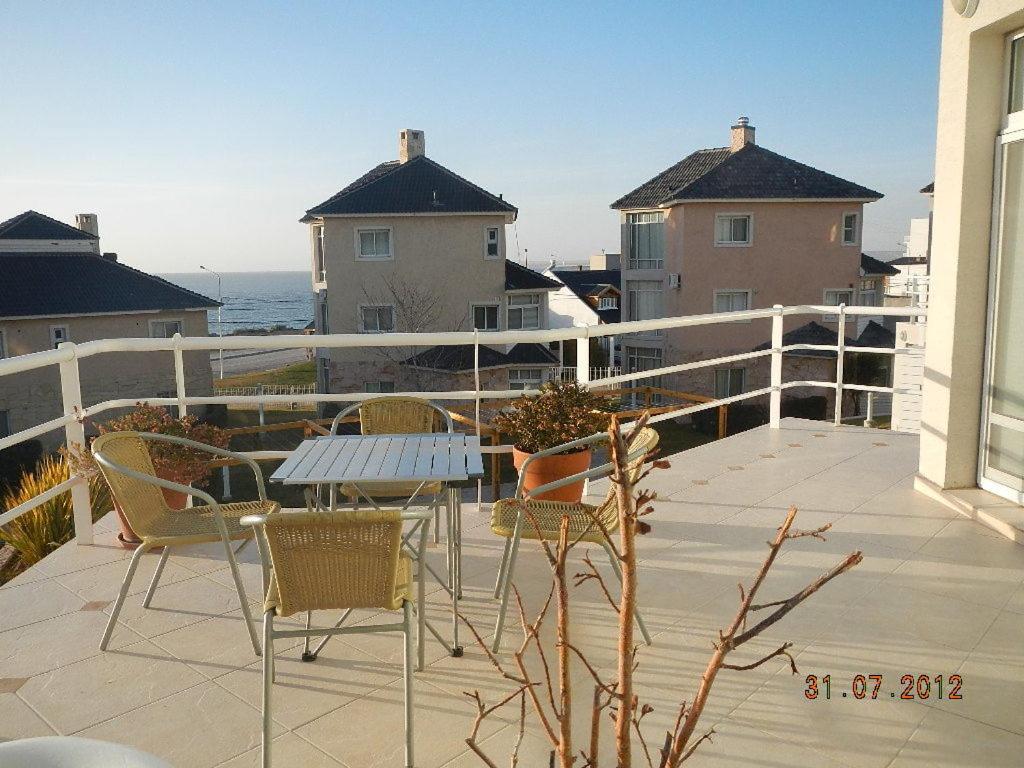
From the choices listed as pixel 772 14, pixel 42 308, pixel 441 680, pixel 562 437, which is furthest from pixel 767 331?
pixel 441 680

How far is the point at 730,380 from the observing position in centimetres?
2845

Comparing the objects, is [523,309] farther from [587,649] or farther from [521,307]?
[587,649]

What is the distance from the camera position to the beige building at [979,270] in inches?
180

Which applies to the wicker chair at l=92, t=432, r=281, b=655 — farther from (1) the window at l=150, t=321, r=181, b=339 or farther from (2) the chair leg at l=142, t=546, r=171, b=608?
(1) the window at l=150, t=321, r=181, b=339

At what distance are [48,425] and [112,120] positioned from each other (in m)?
41.7

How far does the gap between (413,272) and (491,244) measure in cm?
255

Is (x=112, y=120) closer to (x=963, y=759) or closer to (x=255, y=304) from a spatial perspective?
(x=963, y=759)

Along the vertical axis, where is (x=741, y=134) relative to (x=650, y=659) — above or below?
above

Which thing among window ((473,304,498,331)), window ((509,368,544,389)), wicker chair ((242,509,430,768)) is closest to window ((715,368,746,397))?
window ((509,368,544,389))

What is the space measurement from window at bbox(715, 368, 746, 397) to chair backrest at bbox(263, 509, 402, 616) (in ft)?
87.3

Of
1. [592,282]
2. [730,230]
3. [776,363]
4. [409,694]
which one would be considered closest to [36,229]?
[730,230]

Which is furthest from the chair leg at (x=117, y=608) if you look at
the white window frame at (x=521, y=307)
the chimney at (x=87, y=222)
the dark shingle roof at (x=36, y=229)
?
the chimney at (x=87, y=222)

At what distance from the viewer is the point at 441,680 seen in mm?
3021

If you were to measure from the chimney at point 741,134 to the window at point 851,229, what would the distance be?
13.2 ft
